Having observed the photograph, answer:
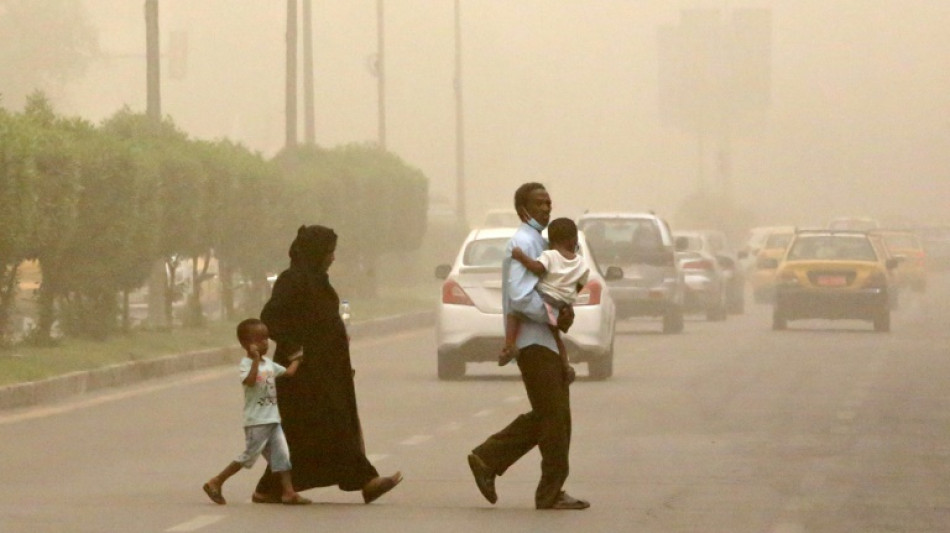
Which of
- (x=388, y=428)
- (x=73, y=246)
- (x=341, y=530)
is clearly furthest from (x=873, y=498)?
(x=73, y=246)

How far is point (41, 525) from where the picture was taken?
12.1 metres

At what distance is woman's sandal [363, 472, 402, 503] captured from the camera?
12742 millimetres

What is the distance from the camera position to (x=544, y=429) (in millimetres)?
12695

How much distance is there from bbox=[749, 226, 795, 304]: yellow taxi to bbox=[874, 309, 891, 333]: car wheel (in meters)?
12.8

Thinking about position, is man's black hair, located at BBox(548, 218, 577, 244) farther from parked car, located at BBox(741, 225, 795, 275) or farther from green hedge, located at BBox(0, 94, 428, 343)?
parked car, located at BBox(741, 225, 795, 275)

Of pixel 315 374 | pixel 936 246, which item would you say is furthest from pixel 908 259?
pixel 315 374

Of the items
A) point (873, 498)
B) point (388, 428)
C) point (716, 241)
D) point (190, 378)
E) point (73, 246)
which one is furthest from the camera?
point (716, 241)

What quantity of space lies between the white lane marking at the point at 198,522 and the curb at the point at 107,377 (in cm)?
843

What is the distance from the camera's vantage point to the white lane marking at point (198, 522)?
1195 cm

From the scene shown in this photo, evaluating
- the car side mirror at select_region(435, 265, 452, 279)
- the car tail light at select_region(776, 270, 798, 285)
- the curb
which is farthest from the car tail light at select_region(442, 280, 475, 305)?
the car tail light at select_region(776, 270, 798, 285)

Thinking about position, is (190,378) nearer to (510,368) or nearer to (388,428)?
(510,368)

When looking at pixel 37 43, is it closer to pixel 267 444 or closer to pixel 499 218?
pixel 499 218

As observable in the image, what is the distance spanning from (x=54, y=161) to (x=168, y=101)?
128025mm

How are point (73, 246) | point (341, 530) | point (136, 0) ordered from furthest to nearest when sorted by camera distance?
point (136, 0), point (73, 246), point (341, 530)
